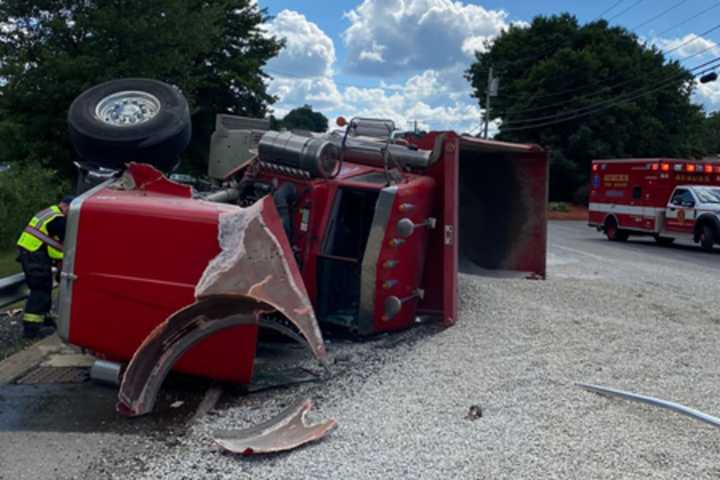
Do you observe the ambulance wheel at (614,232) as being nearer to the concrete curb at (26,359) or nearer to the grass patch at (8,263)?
the grass patch at (8,263)

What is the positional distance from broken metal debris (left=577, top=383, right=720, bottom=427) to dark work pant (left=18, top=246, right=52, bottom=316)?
4.53 meters

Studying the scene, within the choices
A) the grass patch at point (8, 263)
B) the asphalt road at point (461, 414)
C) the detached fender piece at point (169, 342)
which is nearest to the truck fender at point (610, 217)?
the asphalt road at point (461, 414)

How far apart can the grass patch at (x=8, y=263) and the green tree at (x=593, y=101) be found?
105 feet

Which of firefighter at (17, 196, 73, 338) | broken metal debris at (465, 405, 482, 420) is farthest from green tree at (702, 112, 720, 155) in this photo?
broken metal debris at (465, 405, 482, 420)

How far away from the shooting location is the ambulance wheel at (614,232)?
22438 mm

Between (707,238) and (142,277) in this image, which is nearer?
(142,277)

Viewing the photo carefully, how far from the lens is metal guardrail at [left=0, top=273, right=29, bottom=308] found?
641 centimetres

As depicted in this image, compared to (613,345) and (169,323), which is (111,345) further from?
(613,345)

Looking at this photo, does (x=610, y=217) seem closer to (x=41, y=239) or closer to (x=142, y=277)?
(x=41, y=239)

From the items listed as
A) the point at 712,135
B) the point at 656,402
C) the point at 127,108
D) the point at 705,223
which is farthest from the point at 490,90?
the point at 656,402

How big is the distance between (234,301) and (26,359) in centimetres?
245

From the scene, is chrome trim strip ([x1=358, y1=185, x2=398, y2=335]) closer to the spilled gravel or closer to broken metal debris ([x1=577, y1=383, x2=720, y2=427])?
the spilled gravel

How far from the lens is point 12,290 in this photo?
21.6 ft

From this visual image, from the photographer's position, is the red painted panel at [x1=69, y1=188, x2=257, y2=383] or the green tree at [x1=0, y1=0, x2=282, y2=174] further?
the green tree at [x1=0, y1=0, x2=282, y2=174]
